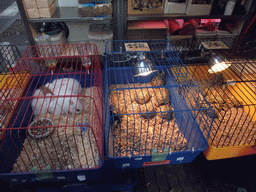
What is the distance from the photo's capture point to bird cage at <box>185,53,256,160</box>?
1.34 meters

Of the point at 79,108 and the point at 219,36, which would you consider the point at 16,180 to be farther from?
the point at 219,36

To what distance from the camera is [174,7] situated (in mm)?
2146

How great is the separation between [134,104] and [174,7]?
1263 mm

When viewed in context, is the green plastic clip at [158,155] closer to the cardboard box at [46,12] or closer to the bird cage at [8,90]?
the bird cage at [8,90]

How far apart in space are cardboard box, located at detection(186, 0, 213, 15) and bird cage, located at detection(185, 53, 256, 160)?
2.20ft

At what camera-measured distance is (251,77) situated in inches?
70.8

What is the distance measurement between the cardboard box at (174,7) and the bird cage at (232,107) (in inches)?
28.2

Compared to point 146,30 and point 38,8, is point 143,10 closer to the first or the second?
point 146,30

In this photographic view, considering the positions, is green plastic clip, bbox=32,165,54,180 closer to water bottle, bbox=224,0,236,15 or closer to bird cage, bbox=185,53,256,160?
bird cage, bbox=185,53,256,160

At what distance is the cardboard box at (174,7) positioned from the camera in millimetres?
2125

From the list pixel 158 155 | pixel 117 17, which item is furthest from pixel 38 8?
pixel 158 155

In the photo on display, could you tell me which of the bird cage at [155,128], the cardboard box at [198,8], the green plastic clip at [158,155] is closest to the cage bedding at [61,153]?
the bird cage at [155,128]

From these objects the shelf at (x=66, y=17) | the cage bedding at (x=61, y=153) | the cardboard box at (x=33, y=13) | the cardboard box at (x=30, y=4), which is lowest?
the cage bedding at (x=61, y=153)

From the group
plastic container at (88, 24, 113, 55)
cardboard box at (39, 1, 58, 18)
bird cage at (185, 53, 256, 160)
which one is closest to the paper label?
bird cage at (185, 53, 256, 160)
